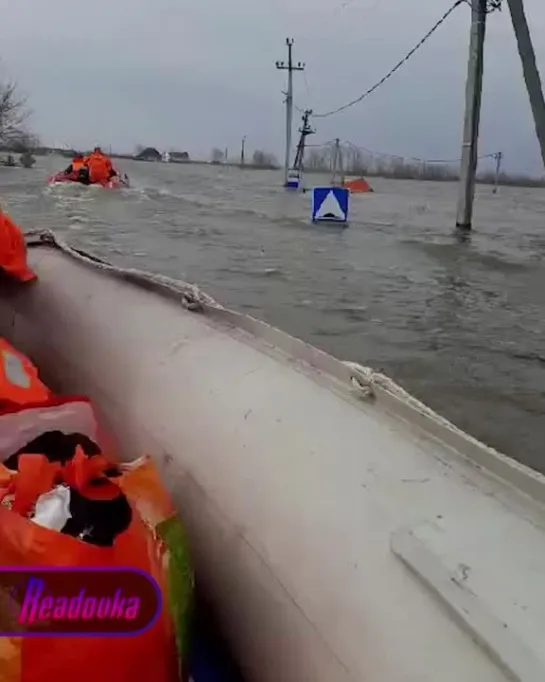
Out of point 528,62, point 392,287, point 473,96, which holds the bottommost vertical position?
point 392,287

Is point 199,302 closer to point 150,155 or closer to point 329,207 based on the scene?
point 329,207

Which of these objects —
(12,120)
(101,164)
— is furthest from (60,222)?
(12,120)

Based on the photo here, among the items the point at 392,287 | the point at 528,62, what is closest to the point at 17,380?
→ the point at 528,62

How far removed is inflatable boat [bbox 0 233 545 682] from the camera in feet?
3.18

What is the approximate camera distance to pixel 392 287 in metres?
7.46

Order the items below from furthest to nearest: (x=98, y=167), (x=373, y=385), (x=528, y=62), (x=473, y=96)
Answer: (x=98, y=167) < (x=473, y=96) < (x=528, y=62) < (x=373, y=385)

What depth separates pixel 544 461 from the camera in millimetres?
3277

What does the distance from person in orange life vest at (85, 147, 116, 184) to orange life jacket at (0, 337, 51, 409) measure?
70.0ft

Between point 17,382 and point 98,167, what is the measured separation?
70.9 ft

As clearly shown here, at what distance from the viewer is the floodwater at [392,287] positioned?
13.9 ft

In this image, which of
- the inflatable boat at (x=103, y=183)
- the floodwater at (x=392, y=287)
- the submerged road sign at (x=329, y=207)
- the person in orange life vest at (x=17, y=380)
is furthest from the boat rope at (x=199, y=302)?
the inflatable boat at (x=103, y=183)

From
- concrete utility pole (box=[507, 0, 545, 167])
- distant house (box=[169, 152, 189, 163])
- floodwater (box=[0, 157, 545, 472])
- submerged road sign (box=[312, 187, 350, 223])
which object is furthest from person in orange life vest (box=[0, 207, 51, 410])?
distant house (box=[169, 152, 189, 163])

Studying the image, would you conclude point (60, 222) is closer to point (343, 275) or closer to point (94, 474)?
point (343, 275)

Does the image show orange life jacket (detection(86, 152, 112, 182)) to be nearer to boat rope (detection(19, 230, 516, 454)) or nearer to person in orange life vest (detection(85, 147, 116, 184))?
person in orange life vest (detection(85, 147, 116, 184))
